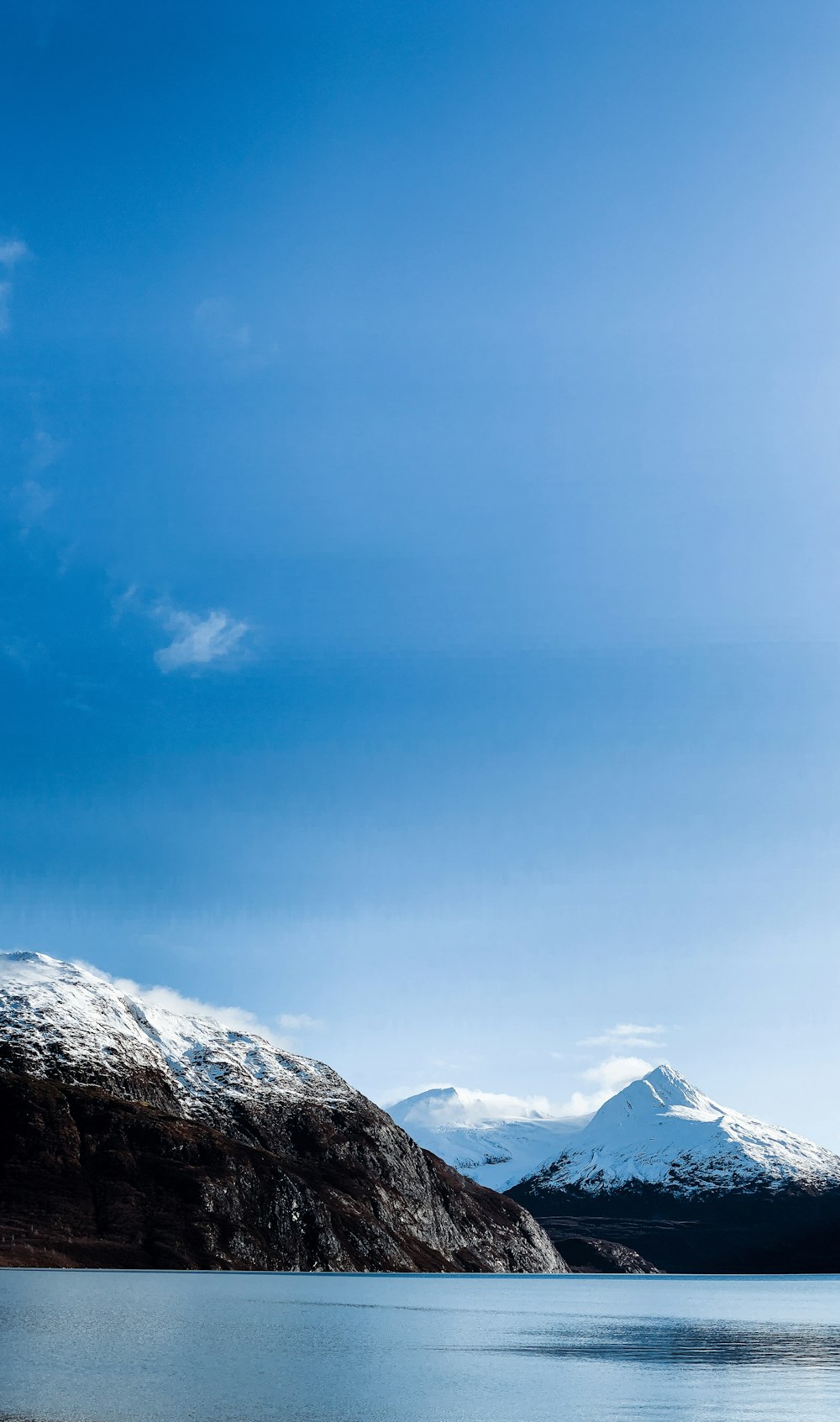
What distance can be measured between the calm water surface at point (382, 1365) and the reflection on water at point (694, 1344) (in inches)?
10.5

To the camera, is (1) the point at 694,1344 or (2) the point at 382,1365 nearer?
(2) the point at 382,1365

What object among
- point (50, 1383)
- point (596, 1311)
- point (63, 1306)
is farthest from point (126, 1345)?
point (596, 1311)

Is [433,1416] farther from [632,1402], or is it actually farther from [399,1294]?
[399,1294]

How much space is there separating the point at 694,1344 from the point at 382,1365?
37.8 meters

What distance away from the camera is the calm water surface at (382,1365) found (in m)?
51.2

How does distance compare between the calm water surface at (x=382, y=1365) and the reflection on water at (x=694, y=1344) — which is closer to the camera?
the calm water surface at (x=382, y=1365)

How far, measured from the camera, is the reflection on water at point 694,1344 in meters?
81.9

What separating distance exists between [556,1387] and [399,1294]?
145 m

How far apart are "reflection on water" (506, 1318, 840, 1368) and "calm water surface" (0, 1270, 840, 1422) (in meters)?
0.27

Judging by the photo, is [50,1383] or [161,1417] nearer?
[161,1417]

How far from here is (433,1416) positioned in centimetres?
5062

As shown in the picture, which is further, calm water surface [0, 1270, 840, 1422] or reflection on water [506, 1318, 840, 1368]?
reflection on water [506, 1318, 840, 1368]

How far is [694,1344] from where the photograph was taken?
96.6 metres

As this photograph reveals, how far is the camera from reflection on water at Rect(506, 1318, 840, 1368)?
81.9m
